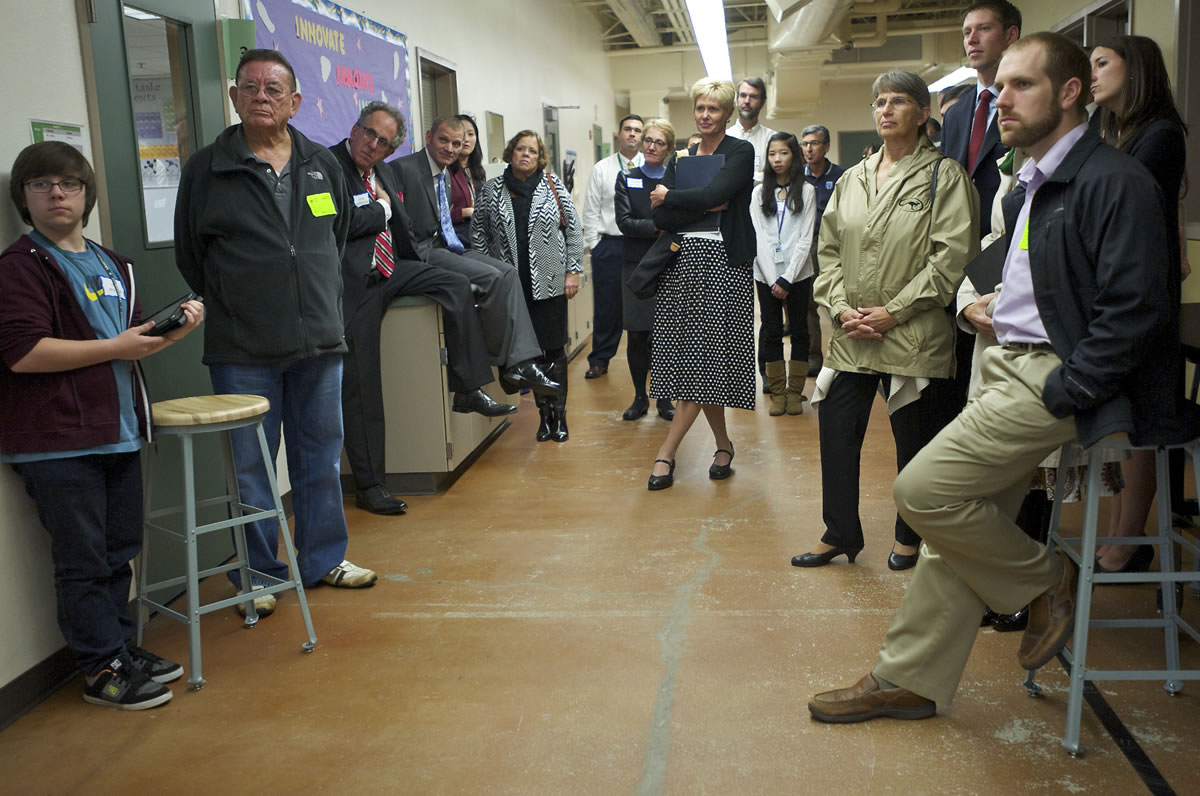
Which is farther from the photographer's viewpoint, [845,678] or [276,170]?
[276,170]

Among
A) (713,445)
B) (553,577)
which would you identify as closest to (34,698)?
(553,577)

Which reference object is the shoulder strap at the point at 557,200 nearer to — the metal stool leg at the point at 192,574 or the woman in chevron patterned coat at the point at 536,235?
the woman in chevron patterned coat at the point at 536,235

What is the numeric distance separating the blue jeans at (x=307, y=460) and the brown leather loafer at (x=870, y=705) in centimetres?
172

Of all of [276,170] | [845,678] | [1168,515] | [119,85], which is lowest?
[845,678]

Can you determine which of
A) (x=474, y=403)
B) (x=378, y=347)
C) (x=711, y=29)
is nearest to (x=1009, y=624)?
(x=474, y=403)

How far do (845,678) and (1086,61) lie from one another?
5.11ft

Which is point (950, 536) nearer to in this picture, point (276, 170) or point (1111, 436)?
point (1111, 436)

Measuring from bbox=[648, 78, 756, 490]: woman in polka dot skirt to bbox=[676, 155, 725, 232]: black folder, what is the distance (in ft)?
0.05

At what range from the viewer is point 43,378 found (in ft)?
7.86

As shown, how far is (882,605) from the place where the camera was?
9.88 feet

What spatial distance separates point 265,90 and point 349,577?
5.08ft

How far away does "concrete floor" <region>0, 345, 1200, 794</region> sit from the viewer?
2135mm

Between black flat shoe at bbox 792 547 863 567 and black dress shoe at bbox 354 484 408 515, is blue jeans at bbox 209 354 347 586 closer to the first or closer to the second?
black dress shoe at bbox 354 484 408 515

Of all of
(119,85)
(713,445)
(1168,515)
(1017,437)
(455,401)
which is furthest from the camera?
(713,445)
